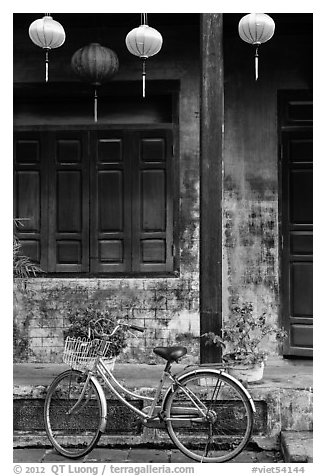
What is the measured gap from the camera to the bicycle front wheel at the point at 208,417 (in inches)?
233

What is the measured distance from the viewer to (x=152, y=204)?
8.58 meters

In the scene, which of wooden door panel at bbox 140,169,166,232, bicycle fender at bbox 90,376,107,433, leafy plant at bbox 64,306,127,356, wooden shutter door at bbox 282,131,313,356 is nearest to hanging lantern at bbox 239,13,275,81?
wooden shutter door at bbox 282,131,313,356

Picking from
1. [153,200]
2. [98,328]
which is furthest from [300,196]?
[98,328]

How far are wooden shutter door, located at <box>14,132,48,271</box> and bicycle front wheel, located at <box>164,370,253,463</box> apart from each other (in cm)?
301

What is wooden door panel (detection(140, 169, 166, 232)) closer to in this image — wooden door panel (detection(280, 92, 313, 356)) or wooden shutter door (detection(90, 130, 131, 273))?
wooden shutter door (detection(90, 130, 131, 273))

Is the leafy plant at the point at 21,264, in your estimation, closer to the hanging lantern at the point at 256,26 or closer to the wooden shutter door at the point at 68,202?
the wooden shutter door at the point at 68,202

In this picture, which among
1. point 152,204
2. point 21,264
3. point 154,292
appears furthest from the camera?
point 152,204

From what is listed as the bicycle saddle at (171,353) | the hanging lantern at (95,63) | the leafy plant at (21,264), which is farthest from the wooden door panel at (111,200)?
the bicycle saddle at (171,353)

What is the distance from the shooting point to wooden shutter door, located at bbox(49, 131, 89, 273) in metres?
8.56

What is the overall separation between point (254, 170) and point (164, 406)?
11.8 ft

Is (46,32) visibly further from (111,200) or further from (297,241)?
(297,241)

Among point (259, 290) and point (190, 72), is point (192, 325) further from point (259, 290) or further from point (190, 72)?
point (190, 72)

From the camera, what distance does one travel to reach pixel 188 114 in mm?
8531
